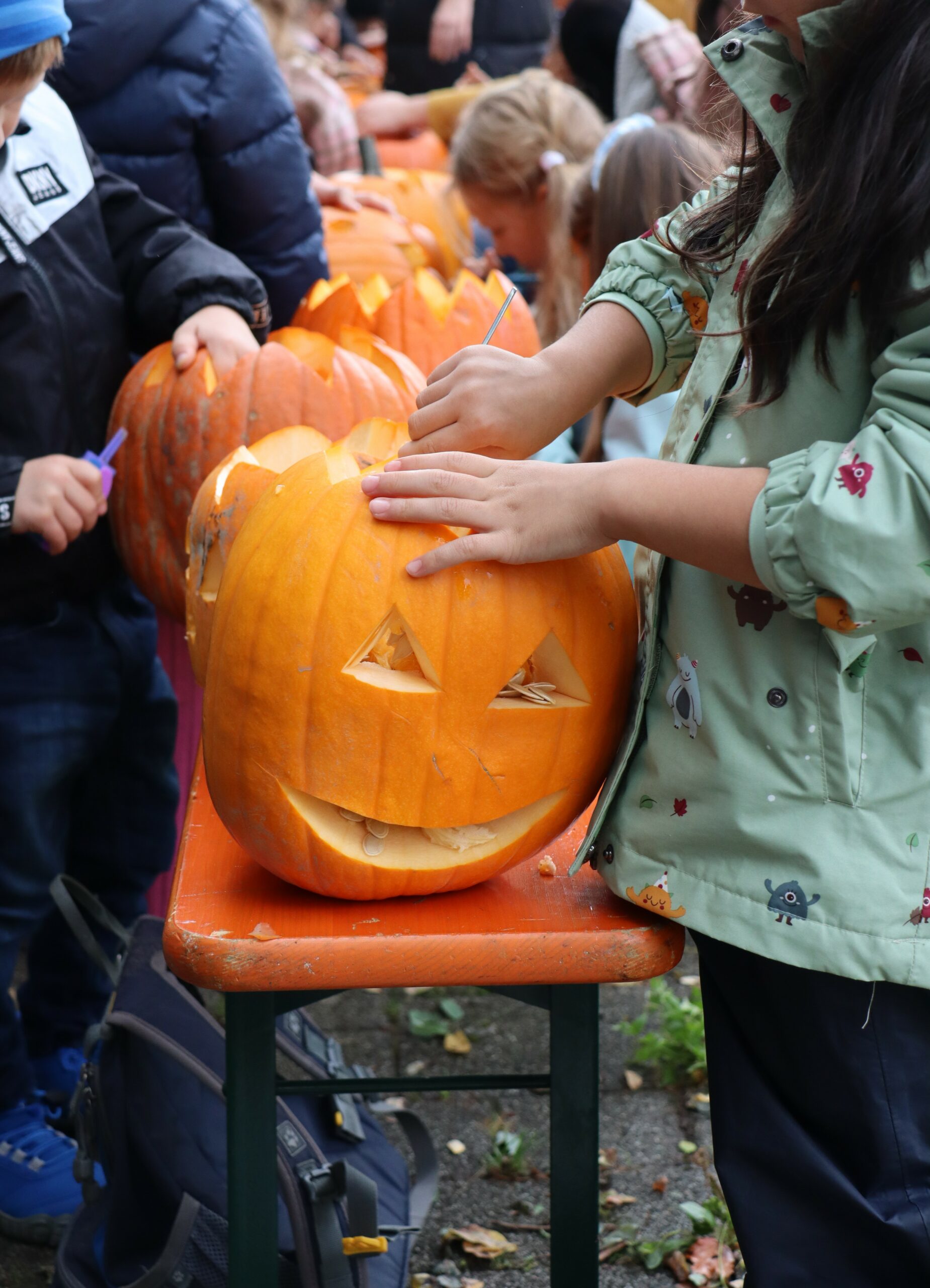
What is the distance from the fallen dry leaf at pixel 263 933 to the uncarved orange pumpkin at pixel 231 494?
15.1 inches

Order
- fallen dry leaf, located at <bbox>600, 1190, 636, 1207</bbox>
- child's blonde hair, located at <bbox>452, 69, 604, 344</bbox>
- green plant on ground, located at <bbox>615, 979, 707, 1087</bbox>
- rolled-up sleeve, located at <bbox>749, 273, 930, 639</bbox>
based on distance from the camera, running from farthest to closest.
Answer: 1. child's blonde hair, located at <bbox>452, 69, 604, 344</bbox>
2. green plant on ground, located at <bbox>615, 979, 707, 1087</bbox>
3. fallen dry leaf, located at <bbox>600, 1190, 636, 1207</bbox>
4. rolled-up sleeve, located at <bbox>749, 273, 930, 639</bbox>

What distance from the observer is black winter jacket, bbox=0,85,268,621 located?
69.8 inches

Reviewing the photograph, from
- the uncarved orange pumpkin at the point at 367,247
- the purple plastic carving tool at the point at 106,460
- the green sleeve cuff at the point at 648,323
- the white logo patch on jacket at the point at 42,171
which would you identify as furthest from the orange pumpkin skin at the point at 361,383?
the uncarved orange pumpkin at the point at 367,247

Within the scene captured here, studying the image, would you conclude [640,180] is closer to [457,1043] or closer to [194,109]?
[194,109]

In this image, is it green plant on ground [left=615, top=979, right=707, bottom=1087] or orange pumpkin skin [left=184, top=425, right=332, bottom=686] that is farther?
green plant on ground [left=615, top=979, right=707, bottom=1087]

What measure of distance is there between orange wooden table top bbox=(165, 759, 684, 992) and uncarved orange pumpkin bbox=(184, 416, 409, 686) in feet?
1.18

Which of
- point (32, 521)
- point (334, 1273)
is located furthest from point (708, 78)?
point (334, 1273)

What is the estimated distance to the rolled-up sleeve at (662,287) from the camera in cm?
129

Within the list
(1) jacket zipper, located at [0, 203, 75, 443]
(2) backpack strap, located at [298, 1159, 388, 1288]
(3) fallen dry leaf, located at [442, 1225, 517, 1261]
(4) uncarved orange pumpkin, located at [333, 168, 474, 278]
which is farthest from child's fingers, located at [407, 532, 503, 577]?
(4) uncarved orange pumpkin, located at [333, 168, 474, 278]

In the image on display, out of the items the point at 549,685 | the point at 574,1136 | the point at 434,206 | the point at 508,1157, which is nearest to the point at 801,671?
the point at 549,685

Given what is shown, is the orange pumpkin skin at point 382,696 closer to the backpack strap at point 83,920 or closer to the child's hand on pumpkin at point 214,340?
the backpack strap at point 83,920

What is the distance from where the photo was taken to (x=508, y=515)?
109 centimetres

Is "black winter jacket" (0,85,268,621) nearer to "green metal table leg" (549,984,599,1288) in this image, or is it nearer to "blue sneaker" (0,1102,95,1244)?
"blue sneaker" (0,1102,95,1244)

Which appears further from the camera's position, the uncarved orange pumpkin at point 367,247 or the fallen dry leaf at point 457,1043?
the uncarved orange pumpkin at point 367,247
